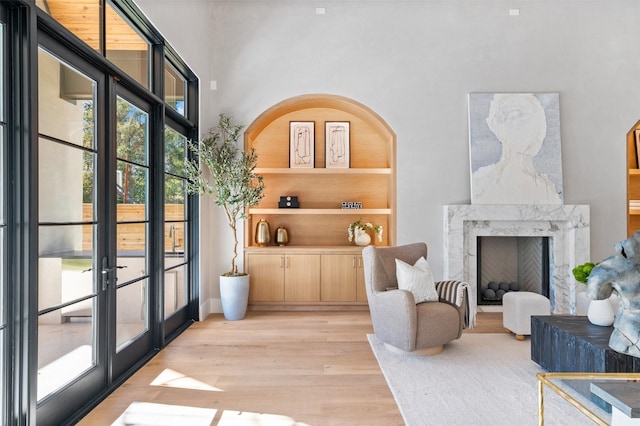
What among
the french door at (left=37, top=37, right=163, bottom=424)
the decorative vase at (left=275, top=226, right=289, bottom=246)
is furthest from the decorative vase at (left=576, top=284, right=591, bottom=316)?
the french door at (left=37, top=37, right=163, bottom=424)

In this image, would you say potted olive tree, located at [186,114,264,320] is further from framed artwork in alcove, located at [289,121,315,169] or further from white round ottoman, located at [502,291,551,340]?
white round ottoman, located at [502,291,551,340]

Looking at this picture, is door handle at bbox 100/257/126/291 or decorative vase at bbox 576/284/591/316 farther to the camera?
decorative vase at bbox 576/284/591/316

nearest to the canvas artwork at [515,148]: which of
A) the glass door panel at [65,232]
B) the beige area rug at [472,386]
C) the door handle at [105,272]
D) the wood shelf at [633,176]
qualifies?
the wood shelf at [633,176]

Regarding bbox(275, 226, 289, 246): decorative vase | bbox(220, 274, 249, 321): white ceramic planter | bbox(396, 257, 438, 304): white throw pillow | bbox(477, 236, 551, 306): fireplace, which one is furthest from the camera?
bbox(275, 226, 289, 246): decorative vase

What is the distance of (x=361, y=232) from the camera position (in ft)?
17.8

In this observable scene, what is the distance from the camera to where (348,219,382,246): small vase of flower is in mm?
5402

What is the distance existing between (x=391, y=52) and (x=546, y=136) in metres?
2.25

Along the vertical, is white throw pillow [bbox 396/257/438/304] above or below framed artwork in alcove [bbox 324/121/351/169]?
below

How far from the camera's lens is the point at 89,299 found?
260 cm

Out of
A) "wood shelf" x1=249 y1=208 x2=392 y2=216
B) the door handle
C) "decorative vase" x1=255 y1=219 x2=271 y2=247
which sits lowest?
the door handle

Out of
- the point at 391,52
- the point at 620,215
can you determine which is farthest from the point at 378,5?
the point at 620,215

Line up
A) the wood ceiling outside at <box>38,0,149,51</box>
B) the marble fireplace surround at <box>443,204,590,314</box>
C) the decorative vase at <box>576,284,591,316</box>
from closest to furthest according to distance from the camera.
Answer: the wood ceiling outside at <box>38,0,149,51</box> → the decorative vase at <box>576,284,591,316</box> → the marble fireplace surround at <box>443,204,590,314</box>

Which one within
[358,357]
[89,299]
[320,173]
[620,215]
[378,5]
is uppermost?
[378,5]

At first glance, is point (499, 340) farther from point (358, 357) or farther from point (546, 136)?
point (546, 136)
